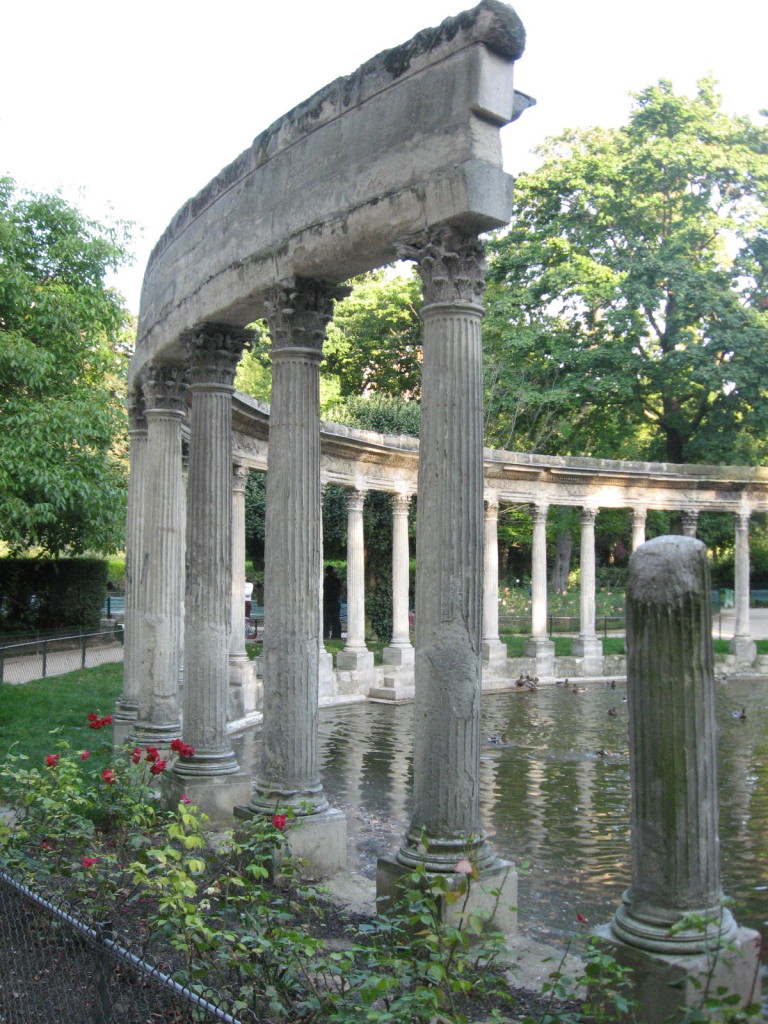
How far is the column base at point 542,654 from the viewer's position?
35688 mm

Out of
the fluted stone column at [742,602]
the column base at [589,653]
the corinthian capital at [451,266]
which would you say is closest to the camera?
the corinthian capital at [451,266]

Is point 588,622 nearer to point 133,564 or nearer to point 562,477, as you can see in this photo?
point 562,477

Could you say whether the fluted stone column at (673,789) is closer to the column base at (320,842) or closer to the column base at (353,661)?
the column base at (320,842)

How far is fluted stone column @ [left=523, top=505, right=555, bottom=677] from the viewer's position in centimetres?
3591

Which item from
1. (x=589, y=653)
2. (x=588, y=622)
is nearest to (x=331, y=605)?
(x=588, y=622)

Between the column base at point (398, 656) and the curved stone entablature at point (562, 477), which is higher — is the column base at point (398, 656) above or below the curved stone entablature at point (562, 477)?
below

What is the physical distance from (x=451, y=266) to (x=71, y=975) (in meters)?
7.40

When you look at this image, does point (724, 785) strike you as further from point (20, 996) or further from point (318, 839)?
point (20, 996)

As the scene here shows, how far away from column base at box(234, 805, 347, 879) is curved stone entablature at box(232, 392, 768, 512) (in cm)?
1840

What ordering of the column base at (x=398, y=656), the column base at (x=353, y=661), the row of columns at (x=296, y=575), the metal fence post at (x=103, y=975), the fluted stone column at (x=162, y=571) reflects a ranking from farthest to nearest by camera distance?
1. the column base at (x=398, y=656)
2. the column base at (x=353, y=661)
3. the fluted stone column at (x=162, y=571)
4. the row of columns at (x=296, y=575)
5. the metal fence post at (x=103, y=975)

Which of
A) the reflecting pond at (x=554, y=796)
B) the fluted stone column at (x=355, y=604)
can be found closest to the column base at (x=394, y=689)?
the fluted stone column at (x=355, y=604)

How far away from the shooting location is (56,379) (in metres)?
27.5

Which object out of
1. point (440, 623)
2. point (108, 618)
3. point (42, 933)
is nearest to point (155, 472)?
point (440, 623)

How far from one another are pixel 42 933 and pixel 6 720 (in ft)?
46.7
